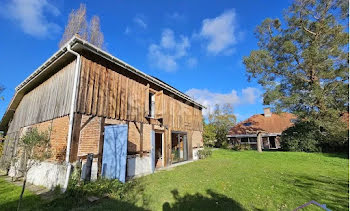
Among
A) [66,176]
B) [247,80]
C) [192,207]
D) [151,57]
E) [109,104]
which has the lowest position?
A: [192,207]

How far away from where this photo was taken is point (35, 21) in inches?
370

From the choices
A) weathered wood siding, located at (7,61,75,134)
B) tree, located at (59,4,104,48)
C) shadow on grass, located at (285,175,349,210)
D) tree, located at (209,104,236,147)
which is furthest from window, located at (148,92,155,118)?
tree, located at (209,104,236,147)

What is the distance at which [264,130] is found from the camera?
21000 mm

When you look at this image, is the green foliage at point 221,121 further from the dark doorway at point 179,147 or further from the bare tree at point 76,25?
the bare tree at point 76,25

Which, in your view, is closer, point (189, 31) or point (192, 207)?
point (192, 207)

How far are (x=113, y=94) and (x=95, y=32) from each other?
38.9 ft

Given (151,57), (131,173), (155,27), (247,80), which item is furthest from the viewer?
(247,80)

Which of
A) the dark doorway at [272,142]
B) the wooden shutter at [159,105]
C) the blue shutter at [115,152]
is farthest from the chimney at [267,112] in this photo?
the blue shutter at [115,152]

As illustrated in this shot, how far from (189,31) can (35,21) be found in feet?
33.0

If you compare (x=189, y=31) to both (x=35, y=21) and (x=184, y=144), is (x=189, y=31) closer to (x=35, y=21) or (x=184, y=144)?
(x=184, y=144)

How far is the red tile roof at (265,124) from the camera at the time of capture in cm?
2086

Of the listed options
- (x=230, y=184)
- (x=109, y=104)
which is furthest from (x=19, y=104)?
(x=230, y=184)

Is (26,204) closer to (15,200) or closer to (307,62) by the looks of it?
(15,200)

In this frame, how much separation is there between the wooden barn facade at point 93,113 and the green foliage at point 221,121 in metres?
15.4
